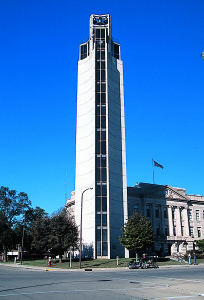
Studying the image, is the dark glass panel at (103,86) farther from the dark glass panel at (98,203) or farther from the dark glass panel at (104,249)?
the dark glass panel at (104,249)

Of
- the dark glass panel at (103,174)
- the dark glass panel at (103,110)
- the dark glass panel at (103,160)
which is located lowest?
the dark glass panel at (103,174)

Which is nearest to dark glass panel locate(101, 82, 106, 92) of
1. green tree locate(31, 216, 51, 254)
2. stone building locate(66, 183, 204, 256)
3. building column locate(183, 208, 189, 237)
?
stone building locate(66, 183, 204, 256)

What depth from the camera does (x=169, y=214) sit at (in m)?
78.8

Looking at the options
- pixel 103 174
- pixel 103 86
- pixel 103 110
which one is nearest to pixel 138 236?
pixel 103 174

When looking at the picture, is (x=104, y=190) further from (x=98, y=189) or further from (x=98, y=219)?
(x=98, y=219)

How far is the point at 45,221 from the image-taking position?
52500 millimetres

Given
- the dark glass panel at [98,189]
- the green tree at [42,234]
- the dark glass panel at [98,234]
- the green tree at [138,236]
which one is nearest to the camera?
the green tree at [138,236]

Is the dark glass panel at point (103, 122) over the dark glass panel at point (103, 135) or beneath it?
over

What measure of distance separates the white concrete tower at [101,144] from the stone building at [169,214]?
42.7ft

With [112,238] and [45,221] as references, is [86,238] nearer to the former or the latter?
[112,238]

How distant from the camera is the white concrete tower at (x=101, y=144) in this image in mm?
59375

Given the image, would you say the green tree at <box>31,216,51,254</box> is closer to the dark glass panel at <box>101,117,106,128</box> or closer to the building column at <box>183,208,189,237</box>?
the dark glass panel at <box>101,117,106,128</box>

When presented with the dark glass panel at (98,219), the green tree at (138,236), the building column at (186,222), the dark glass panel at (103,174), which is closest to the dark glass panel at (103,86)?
the dark glass panel at (103,174)

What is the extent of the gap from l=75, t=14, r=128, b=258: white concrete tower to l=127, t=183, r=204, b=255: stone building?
13.0 m
